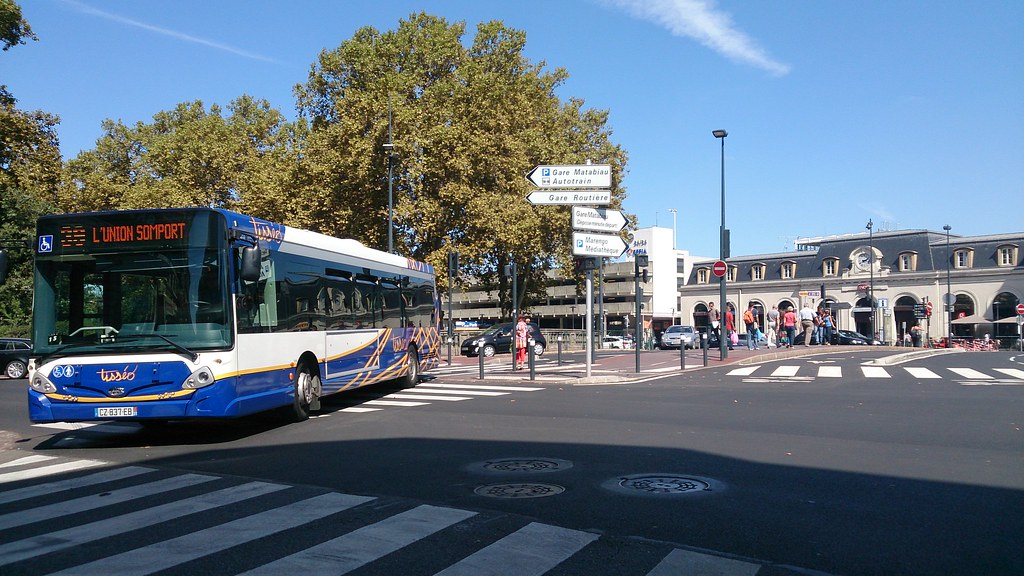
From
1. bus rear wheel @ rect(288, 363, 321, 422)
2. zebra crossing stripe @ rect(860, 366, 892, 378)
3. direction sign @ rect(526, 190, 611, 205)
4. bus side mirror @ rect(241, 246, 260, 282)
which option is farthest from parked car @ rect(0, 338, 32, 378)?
zebra crossing stripe @ rect(860, 366, 892, 378)

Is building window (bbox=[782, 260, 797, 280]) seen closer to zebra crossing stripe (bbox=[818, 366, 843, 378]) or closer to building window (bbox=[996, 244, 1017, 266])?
building window (bbox=[996, 244, 1017, 266])

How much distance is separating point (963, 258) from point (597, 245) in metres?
64.7

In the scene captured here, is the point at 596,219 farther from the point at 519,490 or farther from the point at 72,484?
the point at 72,484

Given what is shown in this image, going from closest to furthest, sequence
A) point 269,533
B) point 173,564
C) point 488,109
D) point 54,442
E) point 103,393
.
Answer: point 173,564 < point 269,533 < point 103,393 < point 54,442 < point 488,109

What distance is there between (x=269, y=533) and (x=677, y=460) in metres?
4.33

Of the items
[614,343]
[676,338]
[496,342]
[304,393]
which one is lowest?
[614,343]

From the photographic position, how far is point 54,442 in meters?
11.4

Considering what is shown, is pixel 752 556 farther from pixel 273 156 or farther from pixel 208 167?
pixel 208 167

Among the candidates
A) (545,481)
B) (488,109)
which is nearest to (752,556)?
(545,481)

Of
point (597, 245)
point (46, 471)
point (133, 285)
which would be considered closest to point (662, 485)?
point (46, 471)

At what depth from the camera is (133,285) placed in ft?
33.5

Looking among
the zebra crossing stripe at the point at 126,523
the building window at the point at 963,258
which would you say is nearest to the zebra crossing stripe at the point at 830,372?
the zebra crossing stripe at the point at 126,523

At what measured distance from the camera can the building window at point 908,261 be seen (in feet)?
247

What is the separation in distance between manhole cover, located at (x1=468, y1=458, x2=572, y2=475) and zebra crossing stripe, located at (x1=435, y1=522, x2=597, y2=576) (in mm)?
2168
